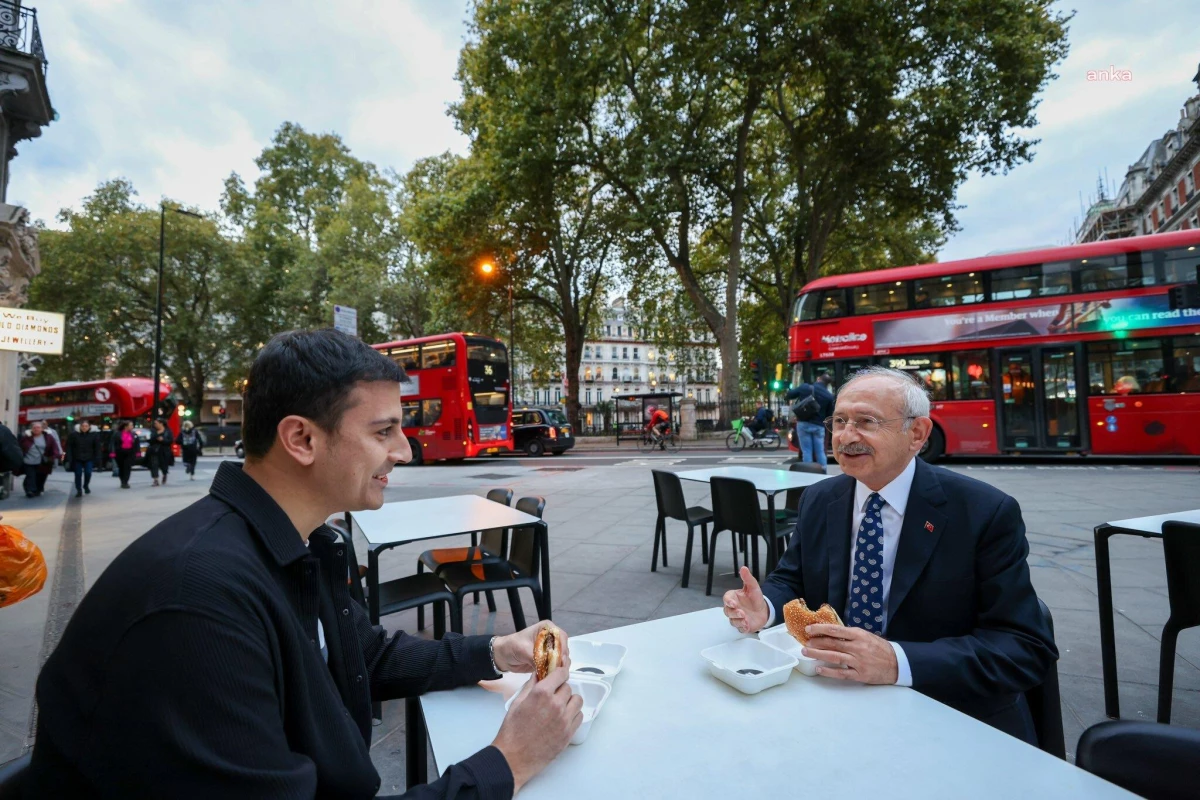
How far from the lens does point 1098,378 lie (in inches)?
442

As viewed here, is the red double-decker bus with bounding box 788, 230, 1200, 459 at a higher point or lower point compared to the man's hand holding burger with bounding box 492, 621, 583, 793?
higher

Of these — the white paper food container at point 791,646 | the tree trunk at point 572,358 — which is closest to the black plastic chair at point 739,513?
the white paper food container at point 791,646

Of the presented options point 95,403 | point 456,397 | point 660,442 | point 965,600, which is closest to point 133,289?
point 95,403

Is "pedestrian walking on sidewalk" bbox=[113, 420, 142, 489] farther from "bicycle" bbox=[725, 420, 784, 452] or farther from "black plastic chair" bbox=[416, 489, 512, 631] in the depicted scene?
"bicycle" bbox=[725, 420, 784, 452]

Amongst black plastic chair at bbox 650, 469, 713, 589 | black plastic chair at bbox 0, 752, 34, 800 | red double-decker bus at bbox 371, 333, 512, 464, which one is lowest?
black plastic chair at bbox 650, 469, 713, 589

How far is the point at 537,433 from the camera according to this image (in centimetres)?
2128

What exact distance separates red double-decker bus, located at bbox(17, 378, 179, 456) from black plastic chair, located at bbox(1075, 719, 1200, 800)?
97.5 ft

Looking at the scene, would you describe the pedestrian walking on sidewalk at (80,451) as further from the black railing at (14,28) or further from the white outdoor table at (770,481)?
the white outdoor table at (770,481)

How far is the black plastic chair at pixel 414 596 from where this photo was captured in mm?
3225

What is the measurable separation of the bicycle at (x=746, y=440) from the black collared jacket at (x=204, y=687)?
18.7 metres

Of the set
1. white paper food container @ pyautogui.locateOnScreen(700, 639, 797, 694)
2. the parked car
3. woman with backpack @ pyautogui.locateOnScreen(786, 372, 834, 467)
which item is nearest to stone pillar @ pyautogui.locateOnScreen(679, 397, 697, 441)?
the parked car

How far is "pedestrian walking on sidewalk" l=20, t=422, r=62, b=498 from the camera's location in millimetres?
11953

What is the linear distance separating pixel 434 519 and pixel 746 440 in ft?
53.8

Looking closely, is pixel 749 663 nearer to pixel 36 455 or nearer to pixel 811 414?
pixel 811 414
